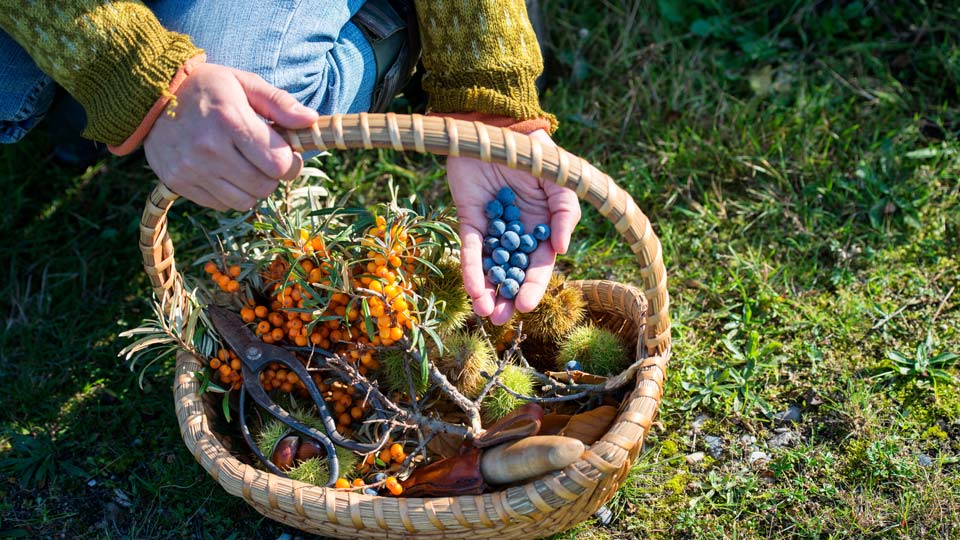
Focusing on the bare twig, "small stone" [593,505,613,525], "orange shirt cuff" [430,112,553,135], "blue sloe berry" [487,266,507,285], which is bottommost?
"small stone" [593,505,613,525]

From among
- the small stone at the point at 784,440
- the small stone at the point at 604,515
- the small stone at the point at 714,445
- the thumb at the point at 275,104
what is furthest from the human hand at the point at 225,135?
the small stone at the point at 784,440

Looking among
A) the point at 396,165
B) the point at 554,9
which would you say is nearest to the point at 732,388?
Result: the point at 396,165

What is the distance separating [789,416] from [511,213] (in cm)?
91

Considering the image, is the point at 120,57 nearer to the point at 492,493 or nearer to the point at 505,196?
the point at 505,196

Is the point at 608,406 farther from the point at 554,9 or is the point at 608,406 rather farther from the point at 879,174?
the point at 554,9

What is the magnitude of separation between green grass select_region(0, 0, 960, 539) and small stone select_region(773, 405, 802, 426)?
21mm

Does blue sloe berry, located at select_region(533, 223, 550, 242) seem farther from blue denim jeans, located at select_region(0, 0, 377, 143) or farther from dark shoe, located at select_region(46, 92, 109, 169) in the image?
dark shoe, located at select_region(46, 92, 109, 169)

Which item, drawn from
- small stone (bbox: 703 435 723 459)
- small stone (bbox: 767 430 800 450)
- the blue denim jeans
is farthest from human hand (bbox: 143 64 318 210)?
small stone (bbox: 767 430 800 450)

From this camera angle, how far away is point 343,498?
1.68 metres

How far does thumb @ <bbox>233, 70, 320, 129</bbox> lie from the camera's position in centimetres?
159

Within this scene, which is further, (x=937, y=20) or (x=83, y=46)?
(x=937, y=20)

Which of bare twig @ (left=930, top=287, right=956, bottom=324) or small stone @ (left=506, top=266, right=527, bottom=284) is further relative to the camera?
bare twig @ (left=930, top=287, right=956, bottom=324)

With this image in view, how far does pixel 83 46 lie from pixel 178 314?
610 millimetres

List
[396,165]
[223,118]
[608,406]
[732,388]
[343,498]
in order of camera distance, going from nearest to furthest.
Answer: [223,118] → [343,498] → [608,406] → [732,388] → [396,165]
